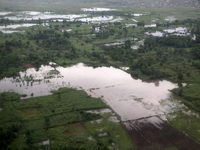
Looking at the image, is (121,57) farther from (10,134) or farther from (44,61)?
(10,134)

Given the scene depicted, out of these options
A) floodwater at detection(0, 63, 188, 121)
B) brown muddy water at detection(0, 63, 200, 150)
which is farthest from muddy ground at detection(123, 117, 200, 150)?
floodwater at detection(0, 63, 188, 121)

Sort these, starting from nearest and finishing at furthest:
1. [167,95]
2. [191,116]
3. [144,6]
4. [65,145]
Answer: [65,145] → [191,116] → [167,95] → [144,6]

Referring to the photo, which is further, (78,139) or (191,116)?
(191,116)

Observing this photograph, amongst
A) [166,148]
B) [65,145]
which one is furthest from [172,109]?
[65,145]

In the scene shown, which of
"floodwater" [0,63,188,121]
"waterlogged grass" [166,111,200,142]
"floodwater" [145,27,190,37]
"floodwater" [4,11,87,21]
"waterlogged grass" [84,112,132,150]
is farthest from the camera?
"floodwater" [4,11,87,21]

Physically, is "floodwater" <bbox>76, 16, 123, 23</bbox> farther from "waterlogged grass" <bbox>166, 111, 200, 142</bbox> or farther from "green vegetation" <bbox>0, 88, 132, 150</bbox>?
"waterlogged grass" <bbox>166, 111, 200, 142</bbox>

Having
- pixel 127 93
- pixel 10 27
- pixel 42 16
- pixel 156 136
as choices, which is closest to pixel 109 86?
pixel 127 93

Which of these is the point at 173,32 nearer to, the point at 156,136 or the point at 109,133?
Result: the point at 156,136
